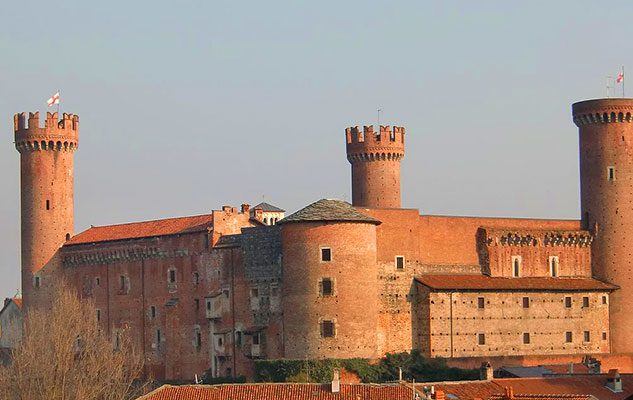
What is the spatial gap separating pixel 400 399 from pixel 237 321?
20292 mm

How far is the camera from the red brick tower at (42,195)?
288ft

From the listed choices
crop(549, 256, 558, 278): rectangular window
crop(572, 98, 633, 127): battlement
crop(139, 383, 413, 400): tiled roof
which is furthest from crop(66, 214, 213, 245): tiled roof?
crop(139, 383, 413, 400): tiled roof

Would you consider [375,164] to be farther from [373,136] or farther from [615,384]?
[615,384]

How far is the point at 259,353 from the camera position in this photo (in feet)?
249

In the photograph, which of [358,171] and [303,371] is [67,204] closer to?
[358,171]

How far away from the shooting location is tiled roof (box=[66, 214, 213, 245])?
82.0m

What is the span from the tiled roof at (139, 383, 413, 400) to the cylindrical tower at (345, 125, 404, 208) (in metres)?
29.0

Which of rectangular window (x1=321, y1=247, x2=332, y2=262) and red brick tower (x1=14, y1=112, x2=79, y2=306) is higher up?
red brick tower (x1=14, y1=112, x2=79, y2=306)

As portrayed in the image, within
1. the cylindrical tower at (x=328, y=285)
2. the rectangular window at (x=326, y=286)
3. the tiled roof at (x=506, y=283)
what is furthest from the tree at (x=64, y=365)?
the tiled roof at (x=506, y=283)

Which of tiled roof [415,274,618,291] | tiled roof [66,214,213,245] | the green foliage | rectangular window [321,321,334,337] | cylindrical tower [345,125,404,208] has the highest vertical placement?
cylindrical tower [345,125,404,208]

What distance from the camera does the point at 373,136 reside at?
89750mm

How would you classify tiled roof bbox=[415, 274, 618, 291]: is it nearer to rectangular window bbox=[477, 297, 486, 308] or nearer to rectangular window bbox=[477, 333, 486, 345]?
rectangular window bbox=[477, 297, 486, 308]

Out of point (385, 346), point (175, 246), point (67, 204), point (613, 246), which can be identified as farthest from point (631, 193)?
point (67, 204)

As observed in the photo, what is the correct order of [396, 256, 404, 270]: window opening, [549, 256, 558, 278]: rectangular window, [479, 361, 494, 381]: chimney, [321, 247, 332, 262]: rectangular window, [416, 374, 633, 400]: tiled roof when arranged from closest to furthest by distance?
1. [416, 374, 633, 400]: tiled roof
2. [479, 361, 494, 381]: chimney
3. [321, 247, 332, 262]: rectangular window
4. [396, 256, 404, 270]: window opening
5. [549, 256, 558, 278]: rectangular window
